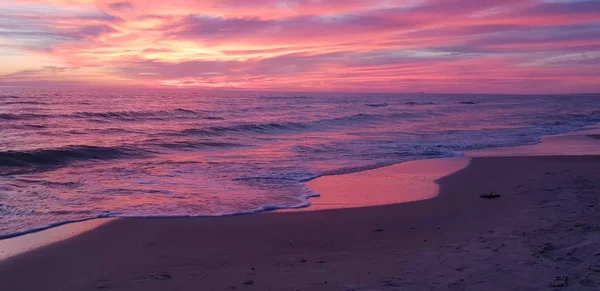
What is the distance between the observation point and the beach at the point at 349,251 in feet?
18.2

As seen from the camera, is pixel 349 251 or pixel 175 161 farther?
pixel 175 161

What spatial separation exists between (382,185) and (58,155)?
11.9 m

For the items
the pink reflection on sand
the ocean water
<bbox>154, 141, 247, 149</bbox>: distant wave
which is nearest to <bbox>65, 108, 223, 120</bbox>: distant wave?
the ocean water

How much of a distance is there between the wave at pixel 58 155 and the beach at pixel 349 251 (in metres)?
9.63

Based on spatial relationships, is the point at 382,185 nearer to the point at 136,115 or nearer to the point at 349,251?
the point at 349,251

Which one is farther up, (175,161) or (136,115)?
(136,115)

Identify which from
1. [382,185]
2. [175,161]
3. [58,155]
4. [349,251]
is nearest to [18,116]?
[58,155]

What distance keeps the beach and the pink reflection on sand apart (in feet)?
2.23

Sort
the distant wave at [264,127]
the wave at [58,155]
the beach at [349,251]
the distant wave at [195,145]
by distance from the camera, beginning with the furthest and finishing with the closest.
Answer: the distant wave at [264,127] < the distant wave at [195,145] < the wave at [58,155] < the beach at [349,251]

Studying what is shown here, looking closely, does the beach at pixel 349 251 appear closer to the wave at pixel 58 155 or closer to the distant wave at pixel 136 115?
the wave at pixel 58 155

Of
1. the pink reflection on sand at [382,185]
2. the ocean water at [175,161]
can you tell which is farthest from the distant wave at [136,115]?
the pink reflection on sand at [382,185]

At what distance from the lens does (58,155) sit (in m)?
17.8

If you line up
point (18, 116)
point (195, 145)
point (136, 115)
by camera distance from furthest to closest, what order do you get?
point (136, 115), point (18, 116), point (195, 145)

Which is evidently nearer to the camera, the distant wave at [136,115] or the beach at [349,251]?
the beach at [349,251]
